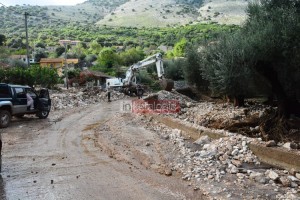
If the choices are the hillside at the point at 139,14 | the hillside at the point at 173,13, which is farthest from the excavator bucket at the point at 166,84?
the hillside at the point at 173,13

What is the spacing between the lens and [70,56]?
9038cm

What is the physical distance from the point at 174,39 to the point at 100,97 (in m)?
74.0

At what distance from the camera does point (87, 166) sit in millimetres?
8828

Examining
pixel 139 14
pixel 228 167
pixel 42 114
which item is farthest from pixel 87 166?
pixel 139 14

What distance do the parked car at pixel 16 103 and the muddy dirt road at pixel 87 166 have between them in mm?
1734

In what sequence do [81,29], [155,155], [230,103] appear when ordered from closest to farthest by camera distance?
[155,155] < [230,103] < [81,29]

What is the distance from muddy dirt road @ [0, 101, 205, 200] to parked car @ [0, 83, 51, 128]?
1734mm

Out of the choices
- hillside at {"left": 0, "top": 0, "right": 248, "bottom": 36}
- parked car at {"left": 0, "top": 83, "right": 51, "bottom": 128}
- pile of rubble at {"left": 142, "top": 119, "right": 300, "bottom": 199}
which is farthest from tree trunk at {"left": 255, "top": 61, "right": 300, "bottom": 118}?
hillside at {"left": 0, "top": 0, "right": 248, "bottom": 36}

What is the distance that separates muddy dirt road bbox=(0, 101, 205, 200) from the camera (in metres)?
6.84

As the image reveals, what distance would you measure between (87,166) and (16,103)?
32.3 ft

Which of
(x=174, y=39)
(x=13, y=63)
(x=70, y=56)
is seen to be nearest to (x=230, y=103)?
(x=13, y=63)

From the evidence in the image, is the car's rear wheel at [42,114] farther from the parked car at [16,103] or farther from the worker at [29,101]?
the worker at [29,101]

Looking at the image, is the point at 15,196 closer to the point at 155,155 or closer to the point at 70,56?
the point at 155,155

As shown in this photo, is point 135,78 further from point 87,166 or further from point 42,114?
point 87,166
